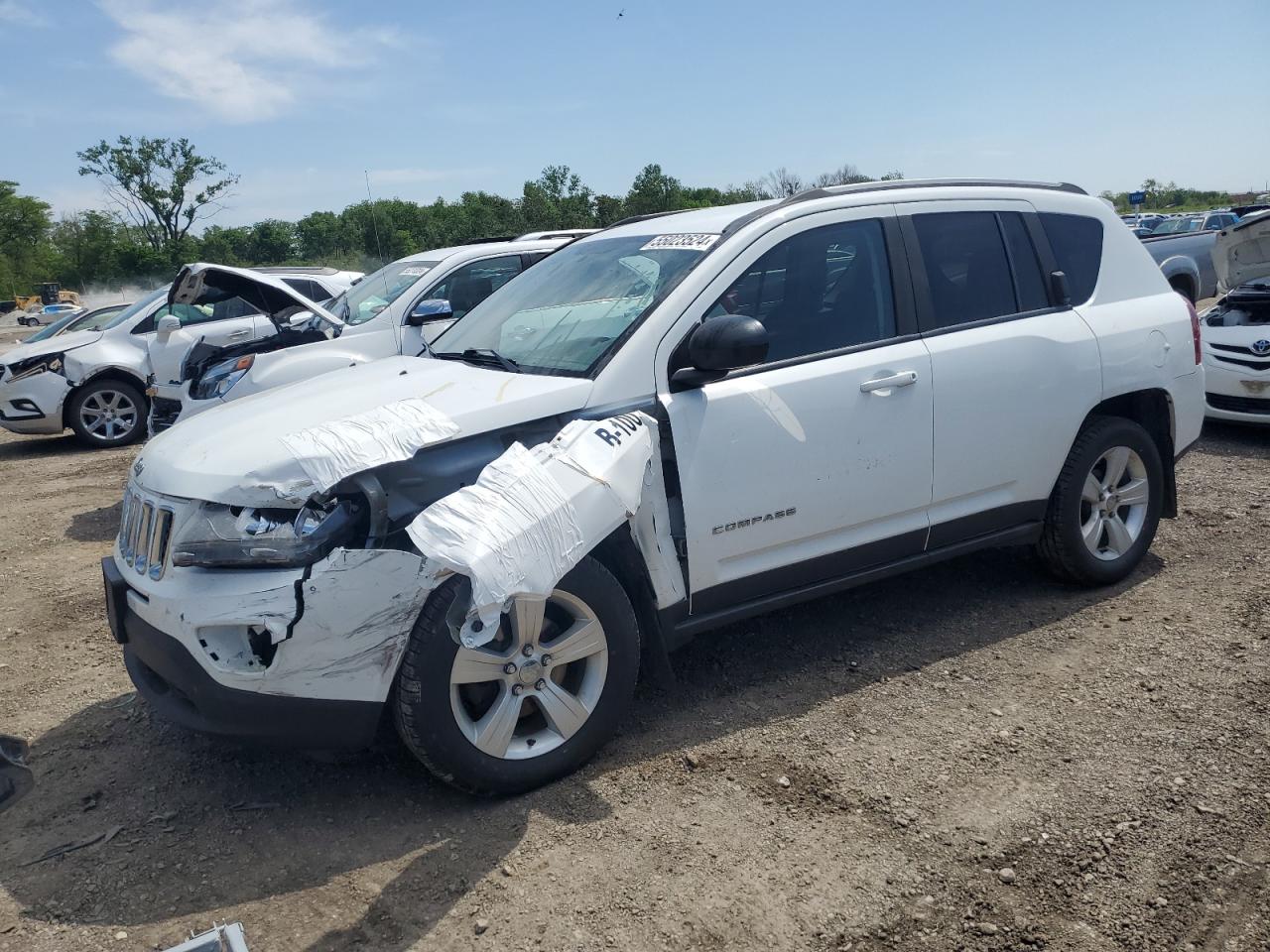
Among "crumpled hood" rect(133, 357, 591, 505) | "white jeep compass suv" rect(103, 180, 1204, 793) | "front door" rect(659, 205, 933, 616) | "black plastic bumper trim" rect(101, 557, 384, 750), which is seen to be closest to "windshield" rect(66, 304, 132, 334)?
"white jeep compass suv" rect(103, 180, 1204, 793)

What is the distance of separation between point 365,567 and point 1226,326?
26.4 feet

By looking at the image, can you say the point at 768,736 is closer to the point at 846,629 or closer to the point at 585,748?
the point at 585,748

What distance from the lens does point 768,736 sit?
3658 mm

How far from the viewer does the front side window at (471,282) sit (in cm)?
809

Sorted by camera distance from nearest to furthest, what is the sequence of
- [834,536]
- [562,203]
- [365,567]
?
1. [365,567]
2. [834,536]
3. [562,203]

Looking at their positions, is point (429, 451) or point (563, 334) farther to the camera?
point (563, 334)

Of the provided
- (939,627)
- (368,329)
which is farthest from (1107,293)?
(368,329)

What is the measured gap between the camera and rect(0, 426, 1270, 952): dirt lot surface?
2.71 meters

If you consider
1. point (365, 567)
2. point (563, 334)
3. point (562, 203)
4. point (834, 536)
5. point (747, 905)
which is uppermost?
point (562, 203)

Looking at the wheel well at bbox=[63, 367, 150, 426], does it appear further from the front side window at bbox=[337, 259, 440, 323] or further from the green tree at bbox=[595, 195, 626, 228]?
the green tree at bbox=[595, 195, 626, 228]

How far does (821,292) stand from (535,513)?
5.64 feet

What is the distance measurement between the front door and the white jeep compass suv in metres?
0.01

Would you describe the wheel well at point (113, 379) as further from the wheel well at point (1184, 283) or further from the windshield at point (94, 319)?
the wheel well at point (1184, 283)

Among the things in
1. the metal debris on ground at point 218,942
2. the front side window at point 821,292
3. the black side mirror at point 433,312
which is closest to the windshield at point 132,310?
the black side mirror at point 433,312
